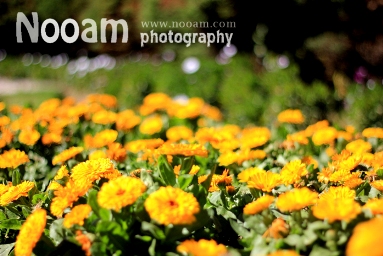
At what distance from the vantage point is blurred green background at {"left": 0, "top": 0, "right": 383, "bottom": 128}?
4785 millimetres

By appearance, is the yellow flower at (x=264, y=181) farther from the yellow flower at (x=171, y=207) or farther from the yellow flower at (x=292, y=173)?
the yellow flower at (x=171, y=207)

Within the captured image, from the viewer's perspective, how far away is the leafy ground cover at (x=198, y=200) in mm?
1267

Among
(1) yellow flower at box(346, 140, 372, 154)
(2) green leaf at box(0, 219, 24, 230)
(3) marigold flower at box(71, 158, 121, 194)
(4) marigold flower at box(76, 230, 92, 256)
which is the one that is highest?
(3) marigold flower at box(71, 158, 121, 194)

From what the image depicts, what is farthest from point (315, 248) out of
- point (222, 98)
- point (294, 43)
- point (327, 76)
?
point (294, 43)

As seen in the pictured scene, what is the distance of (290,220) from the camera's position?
1384mm

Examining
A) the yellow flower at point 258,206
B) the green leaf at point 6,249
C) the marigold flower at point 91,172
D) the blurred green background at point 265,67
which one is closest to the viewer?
the yellow flower at point 258,206

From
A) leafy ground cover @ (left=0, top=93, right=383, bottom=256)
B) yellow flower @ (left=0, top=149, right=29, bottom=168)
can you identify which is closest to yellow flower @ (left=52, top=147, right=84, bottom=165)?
leafy ground cover @ (left=0, top=93, right=383, bottom=256)

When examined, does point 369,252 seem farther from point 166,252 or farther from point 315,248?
point 166,252

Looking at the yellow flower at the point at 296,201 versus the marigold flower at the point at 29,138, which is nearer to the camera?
the yellow flower at the point at 296,201

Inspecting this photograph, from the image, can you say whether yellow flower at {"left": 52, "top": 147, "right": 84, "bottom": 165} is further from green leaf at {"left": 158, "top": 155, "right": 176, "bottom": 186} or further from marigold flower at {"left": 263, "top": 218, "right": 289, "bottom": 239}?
marigold flower at {"left": 263, "top": 218, "right": 289, "bottom": 239}

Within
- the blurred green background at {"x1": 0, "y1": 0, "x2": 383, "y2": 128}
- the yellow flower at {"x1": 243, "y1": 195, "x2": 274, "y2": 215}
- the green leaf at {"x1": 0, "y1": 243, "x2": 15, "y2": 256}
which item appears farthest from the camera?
the blurred green background at {"x1": 0, "y1": 0, "x2": 383, "y2": 128}

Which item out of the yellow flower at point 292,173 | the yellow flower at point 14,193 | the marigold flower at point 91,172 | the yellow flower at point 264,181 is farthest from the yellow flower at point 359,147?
the yellow flower at point 14,193

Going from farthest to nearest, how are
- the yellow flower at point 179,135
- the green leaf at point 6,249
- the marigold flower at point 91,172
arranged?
the yellow flower at point 179,135 → the green leaf at point 6,249 → the marigold flower at point 91,172

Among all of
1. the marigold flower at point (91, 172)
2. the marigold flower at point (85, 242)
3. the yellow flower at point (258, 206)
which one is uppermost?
the marigold flower at point (91, 172)
